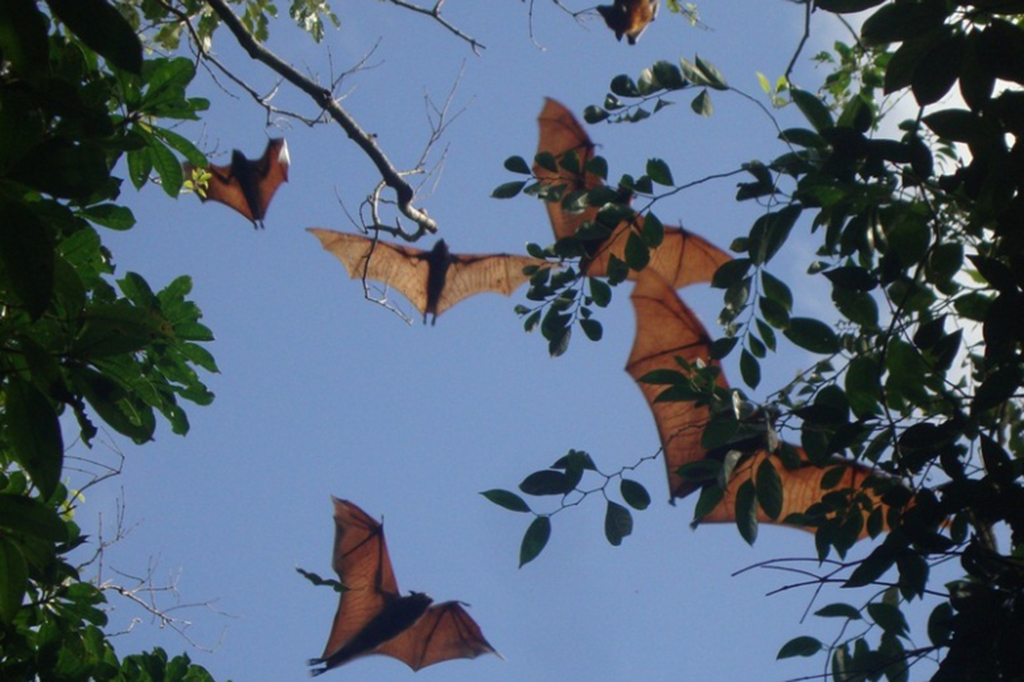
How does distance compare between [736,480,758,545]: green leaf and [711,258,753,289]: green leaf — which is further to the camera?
[711,258,753,289]: green leaf

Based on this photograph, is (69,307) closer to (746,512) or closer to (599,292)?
(746,512)

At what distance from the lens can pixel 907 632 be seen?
235 centimetres

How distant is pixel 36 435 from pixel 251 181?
274 inches

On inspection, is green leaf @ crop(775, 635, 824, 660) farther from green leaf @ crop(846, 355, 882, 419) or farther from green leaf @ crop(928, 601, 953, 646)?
green leaf @ crop(846, 355, 882, 419)

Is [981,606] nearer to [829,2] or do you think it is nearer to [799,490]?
[829,2]

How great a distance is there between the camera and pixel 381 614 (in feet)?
23.9

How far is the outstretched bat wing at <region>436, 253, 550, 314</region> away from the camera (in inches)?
305

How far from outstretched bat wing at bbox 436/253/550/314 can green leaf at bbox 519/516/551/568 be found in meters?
5.26

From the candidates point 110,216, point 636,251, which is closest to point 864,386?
point 636,251

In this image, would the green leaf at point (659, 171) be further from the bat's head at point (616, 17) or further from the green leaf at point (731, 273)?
the bat's head at point (616, 17)

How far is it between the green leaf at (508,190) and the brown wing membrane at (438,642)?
4791 millimetres

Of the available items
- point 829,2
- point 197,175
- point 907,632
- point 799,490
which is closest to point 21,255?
point 829,2

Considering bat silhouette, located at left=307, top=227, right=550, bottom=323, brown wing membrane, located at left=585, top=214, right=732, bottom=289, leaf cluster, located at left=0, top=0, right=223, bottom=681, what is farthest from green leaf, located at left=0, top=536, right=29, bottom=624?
bat silhouette, located at left=307, top=227, right=550, bottom=323

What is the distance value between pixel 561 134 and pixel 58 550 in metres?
4.77
